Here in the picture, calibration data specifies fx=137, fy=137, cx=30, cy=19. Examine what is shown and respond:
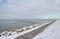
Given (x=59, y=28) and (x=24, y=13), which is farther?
(x=59, y=28)

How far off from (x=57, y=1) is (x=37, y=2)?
1.21 feet

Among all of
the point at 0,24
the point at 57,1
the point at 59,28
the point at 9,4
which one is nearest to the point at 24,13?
the point at 9,4

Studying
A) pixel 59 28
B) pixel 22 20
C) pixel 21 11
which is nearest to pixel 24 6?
pixel 21 11

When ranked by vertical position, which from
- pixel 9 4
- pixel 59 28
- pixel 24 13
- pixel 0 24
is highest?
pixel 9 4

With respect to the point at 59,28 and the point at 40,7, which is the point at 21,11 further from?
the point at 59,28

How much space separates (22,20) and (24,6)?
0.78 feet

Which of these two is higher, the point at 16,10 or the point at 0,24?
the point at 16,10

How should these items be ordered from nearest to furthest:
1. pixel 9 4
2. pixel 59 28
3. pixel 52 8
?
1. pixel 9 4
2. pixel 52 8
3. pixel 59 28

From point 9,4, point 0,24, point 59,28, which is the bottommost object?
point 59,28

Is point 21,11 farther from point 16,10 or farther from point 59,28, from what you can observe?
point 59,28

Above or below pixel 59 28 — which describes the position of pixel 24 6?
above

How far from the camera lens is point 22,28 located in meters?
2.67

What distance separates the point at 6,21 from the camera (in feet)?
7.02

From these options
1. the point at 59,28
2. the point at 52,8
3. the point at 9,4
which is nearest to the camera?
the point at 9,4
